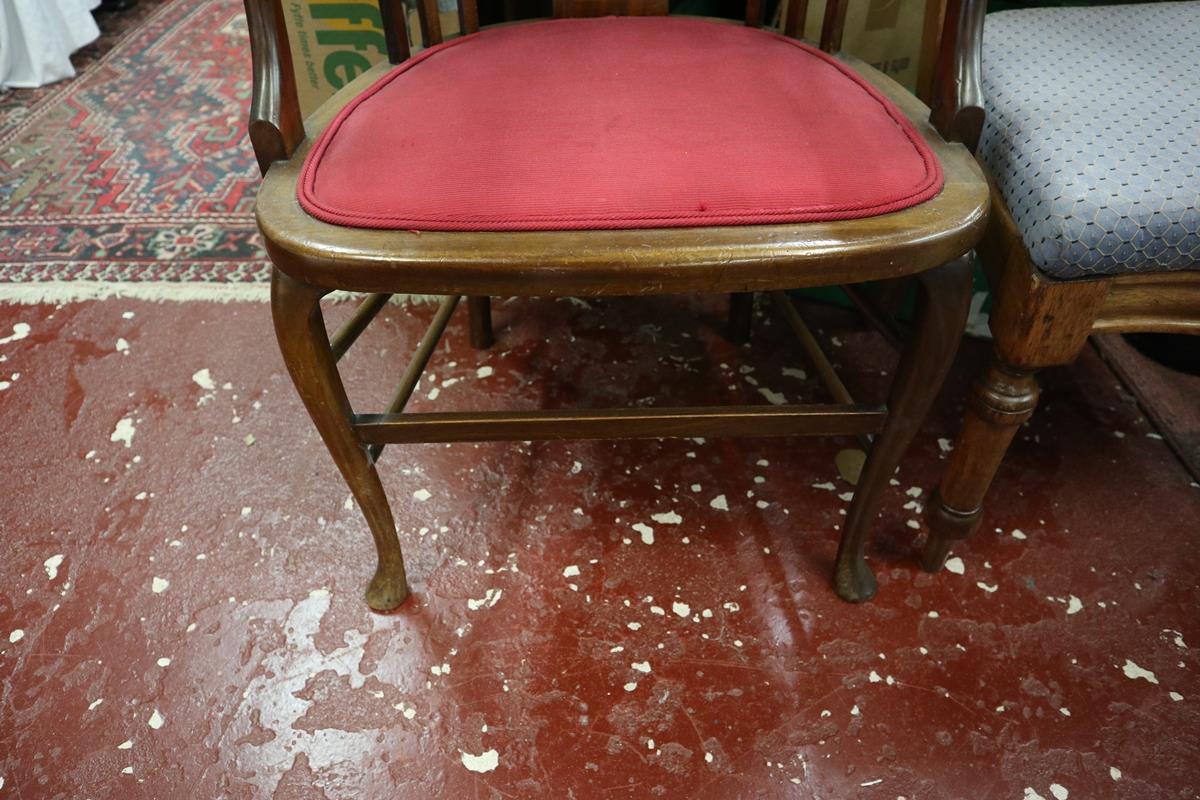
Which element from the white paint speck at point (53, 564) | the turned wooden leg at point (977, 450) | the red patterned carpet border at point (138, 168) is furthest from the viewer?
the red patterned carpet border at point (138, 168)

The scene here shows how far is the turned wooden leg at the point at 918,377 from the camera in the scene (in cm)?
65

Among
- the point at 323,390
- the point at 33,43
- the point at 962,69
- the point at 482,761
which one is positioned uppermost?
the point at 962,69

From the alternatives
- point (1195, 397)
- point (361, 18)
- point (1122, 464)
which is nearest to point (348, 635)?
point (361, 18)

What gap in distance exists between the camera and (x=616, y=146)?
64 centimetres

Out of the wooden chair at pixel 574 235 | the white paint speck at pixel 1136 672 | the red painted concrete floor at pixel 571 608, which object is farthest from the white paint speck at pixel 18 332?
the white paint speck at pixel 1136 672

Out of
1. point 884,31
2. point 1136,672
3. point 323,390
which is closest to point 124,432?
point 323,390

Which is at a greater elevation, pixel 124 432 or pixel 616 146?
pixel 616 146

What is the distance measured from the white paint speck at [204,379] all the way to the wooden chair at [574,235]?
0.55 metres

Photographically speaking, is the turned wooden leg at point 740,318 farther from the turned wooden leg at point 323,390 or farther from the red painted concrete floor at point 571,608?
the turned wooden leg at point 323,390

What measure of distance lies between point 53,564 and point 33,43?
1.86 meters

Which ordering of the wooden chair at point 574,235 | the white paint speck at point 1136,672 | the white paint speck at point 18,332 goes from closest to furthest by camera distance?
1. the wooden chair at point 574,235
2. the white paint speck at point 1136,672
3. the white paint speck at point 18,332

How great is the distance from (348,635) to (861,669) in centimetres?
60

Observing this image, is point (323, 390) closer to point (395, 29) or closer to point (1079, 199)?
point (395, 29)

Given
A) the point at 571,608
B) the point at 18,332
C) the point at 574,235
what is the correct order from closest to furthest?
the point at 574,235 < the point at 571,608 < the point at 18,332
